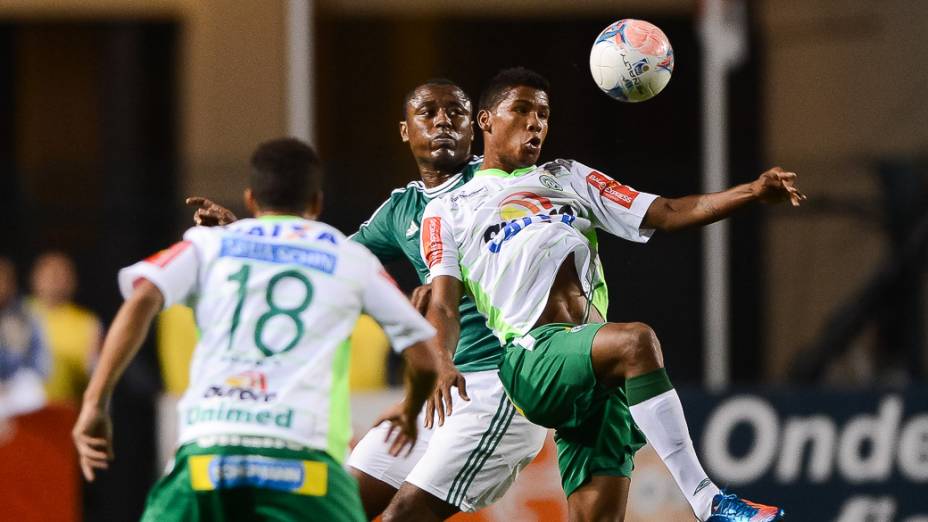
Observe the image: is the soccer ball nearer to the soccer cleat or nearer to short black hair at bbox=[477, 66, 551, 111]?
short black hair at bbox=[477, 66, 551, 111]

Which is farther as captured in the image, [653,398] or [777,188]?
[777,188]

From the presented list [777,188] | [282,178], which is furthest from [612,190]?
[282,178]

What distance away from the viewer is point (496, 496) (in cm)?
712

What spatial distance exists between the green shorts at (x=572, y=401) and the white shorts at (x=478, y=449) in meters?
0.33

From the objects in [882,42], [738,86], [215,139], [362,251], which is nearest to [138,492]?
[215,139]

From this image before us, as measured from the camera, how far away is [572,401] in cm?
638

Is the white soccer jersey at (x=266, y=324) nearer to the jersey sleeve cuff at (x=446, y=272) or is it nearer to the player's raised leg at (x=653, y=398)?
the player's raised leg at (x=653, y=398)

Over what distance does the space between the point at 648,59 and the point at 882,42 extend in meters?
10.0

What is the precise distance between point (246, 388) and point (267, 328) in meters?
0.21

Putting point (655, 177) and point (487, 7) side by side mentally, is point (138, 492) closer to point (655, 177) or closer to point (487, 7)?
point (655, 177)

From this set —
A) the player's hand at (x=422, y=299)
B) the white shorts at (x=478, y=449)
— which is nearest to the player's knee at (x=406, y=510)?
the white shorts at (x=478, y=449)

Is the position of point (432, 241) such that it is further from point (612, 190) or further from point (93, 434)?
point (93, 434)

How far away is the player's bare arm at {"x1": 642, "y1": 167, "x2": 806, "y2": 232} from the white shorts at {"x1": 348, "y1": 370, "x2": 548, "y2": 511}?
1075mm

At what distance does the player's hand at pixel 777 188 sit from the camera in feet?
20.7
